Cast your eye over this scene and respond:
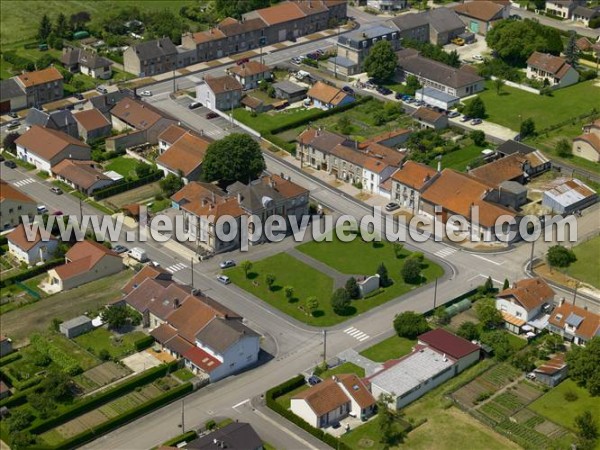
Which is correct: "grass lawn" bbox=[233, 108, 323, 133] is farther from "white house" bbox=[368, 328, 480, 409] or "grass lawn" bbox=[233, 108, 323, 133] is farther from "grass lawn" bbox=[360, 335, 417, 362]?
"white house" bbox=[368, 328, 480, 409]

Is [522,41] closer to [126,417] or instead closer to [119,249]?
[119,249]

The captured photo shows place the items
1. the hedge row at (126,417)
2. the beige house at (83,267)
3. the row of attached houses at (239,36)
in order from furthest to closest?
the row of attached houses at (239,36) < the beige house at (83,267) < the hedge row at (126,417)

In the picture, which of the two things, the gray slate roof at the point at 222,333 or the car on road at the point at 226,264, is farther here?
the car on road at the point at 226,264

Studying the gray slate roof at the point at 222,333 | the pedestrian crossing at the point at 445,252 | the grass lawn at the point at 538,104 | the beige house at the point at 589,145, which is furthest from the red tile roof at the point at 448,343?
the grass lawn at the point at 538,104

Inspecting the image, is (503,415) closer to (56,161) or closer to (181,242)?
(181,242)

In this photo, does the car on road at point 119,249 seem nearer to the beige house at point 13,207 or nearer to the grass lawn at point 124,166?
the beige house at point 13,207

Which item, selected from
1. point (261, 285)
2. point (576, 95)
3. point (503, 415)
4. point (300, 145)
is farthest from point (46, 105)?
point (503, 415)
